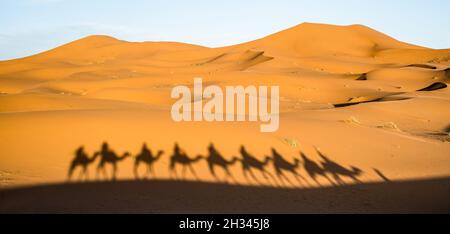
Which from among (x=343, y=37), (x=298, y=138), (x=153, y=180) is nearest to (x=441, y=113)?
(x=298, y=138)

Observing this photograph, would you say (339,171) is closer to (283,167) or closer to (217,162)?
(283,167)

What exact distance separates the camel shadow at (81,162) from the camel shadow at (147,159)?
68 cm

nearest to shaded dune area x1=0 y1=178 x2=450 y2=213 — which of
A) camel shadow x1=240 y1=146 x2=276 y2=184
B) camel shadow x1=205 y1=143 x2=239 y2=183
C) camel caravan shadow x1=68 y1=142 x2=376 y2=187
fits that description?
camel caravan shadow x1=68 y1=142 x2=376 y2=187

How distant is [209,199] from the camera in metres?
6.21

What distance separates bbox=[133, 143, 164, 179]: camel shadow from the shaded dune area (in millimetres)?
384

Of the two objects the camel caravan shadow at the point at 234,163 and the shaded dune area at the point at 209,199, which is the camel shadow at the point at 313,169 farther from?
the shaded dune area at the point at 209,199

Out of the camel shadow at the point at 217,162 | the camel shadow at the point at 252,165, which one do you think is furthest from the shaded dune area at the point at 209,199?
the camel shadow at the point at 252,165

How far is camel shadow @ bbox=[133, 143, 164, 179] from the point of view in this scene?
22.6 feet

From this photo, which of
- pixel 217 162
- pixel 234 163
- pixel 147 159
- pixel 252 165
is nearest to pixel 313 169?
pixel 252 165

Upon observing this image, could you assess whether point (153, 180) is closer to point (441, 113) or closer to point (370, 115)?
point (370, 115)

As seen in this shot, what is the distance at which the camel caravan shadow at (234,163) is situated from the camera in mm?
6914

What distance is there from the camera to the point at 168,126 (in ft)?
28.5

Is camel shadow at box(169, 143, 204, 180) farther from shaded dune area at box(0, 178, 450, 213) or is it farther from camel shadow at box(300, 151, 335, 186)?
camel shadow at box(300, 151, 335, 186)

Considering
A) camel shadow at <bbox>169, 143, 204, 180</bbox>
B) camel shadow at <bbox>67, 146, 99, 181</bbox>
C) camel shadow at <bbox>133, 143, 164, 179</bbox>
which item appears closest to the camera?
camel shadow at <bbox>67, 146, 99, 181</bbox>
